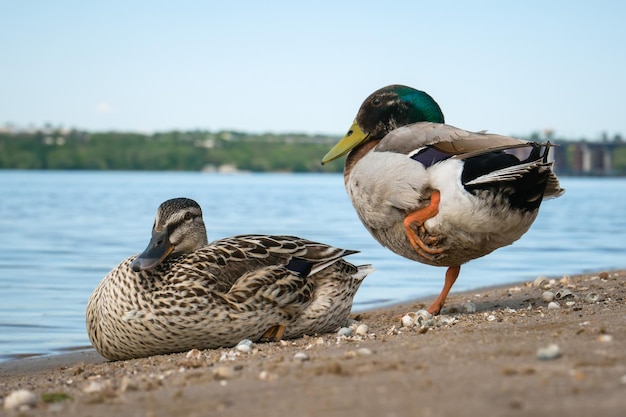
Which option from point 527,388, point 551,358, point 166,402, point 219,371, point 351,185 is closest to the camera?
point 527,388

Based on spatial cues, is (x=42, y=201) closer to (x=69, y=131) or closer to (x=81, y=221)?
(x=81, y=221)

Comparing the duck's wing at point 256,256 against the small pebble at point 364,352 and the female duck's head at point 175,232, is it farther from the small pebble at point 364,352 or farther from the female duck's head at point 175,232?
the small pebble at point 364,352

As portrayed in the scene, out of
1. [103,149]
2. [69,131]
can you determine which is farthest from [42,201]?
[69,131]

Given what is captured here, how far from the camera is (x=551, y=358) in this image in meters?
3.83

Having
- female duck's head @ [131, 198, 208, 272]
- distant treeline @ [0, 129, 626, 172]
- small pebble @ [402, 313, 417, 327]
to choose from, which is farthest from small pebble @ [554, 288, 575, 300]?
distant treeline @ [0, 129, 626, 172]

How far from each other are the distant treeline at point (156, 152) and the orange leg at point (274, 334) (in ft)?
279

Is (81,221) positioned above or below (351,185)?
below

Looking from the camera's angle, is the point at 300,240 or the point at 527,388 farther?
the point at 300,240

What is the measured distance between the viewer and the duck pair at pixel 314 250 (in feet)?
18.7

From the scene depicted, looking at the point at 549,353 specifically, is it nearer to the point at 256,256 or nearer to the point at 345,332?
the point at 345,332

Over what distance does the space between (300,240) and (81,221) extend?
16.9 meters

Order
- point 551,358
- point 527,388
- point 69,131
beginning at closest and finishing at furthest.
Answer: point 527,388 → point 551,358 → point 69,131

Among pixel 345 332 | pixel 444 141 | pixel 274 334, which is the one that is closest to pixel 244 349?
pixel 274 334

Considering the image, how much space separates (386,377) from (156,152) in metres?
91.5
